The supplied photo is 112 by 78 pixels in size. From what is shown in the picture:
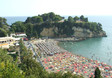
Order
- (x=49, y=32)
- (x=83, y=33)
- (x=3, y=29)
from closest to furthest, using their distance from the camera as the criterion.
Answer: (x=3, y=29) < (x=83, y=33) < (x=49, y=32)

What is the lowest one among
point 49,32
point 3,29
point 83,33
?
point 83,33

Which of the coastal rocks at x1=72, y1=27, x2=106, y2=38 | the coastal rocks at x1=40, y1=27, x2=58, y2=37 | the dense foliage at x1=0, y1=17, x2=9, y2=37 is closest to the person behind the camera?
the dense foliage at x1=0, y1=17, x2=9, y2=37

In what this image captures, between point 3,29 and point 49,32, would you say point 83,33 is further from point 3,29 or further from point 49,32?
point 3,29

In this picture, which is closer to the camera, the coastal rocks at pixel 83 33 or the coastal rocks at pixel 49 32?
the coastal rocks at pixel 83 33

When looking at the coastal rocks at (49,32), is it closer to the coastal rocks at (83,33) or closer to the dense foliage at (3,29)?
the coastal rocks at (83,33)

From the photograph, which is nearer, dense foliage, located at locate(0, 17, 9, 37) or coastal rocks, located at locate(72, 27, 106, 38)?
dense foliage, located at locate(0, 17, 9, 37)

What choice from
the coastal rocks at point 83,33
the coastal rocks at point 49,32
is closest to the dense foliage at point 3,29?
the coastal rocks at point 49,32

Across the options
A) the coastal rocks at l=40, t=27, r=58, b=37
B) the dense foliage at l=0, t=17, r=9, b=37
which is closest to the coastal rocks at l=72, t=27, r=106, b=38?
the coastal rocks at l=40, t=27, r=58, b=37

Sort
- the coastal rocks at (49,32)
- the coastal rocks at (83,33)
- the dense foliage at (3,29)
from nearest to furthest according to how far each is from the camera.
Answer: the dense foliage at (3,29) → the coastal rocks at (83,33) → the coastal rocks at (49,32)

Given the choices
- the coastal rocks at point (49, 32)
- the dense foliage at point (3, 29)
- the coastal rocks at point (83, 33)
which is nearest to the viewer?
the dense foliage at point (3, 29)

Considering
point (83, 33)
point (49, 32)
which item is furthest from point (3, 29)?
point (83, 33)

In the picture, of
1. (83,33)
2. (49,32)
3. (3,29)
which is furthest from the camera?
(49,32)

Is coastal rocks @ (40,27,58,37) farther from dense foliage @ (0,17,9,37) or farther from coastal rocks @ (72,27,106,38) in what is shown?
dense foliage @ (0,17,9,37)

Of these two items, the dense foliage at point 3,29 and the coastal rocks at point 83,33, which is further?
the coastal rocks at point 83,33
